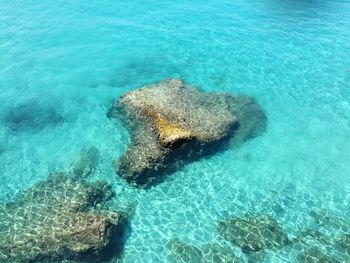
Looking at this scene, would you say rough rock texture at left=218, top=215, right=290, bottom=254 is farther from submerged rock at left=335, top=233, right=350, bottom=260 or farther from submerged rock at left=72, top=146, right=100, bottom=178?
submerged rock at left=72, top=146, right=100, bottom=178

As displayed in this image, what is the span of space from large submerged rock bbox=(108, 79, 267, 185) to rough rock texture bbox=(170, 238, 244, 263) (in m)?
4.38

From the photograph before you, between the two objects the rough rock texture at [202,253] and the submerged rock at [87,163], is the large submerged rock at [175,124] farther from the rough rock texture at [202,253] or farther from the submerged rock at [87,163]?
the rough rock texture at [202,253]

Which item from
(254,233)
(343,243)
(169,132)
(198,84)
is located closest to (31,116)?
(169,132)

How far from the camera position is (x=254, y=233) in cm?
1986

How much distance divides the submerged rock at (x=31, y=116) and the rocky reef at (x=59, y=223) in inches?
217

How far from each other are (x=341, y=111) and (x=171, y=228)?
1570 centimetres

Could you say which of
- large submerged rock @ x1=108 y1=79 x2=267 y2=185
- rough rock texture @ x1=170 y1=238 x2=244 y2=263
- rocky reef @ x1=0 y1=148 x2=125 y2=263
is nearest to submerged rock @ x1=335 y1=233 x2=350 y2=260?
rough rock texture @ x1=170 y1=238 x2=244 y2=263

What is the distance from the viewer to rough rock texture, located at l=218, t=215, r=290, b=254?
1936 centimetres

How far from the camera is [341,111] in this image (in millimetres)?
28156

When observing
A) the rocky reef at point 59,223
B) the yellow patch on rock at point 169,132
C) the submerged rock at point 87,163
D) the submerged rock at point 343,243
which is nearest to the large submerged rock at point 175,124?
the yellow patch on rock at point 169,132

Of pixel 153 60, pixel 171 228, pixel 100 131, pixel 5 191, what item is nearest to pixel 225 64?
pixel 153 60

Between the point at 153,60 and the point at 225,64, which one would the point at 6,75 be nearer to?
the point at 153,60

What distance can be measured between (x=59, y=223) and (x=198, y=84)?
594 inches

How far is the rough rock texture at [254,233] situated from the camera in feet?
63.5
